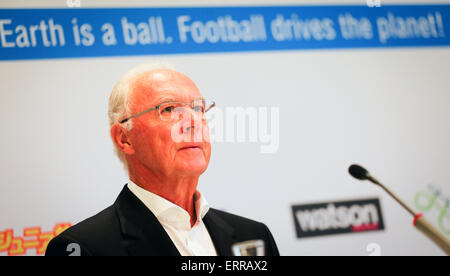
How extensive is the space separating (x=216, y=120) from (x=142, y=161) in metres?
0.43

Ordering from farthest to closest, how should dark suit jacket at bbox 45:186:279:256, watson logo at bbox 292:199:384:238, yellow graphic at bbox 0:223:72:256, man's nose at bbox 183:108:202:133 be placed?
watson logo at bbox 292:199:384:238
yellow graphic at bbox 0:223:72:256
man's nose at bbox 183:108:202:133
dark suit jacket at bbox 45:186:279:256

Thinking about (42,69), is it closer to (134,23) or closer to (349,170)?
(134,23)

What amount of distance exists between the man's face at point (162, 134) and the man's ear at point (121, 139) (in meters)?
0.03

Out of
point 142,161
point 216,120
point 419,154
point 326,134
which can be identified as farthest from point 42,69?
point 419,154

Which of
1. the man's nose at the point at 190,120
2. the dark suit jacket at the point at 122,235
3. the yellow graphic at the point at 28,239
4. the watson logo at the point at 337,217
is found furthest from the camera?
the watson logo at the point at 337,217

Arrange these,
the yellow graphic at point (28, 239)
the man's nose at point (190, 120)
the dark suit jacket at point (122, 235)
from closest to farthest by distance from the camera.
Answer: the dark suit jacket at point (122, 235), the man's nose at point (190, 120), the yellow graphic at point (28, 239)

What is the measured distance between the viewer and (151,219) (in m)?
2.11

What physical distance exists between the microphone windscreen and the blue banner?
0.62 metres

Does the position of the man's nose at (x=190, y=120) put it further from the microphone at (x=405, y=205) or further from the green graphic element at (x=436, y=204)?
the green graphic element at (x=436, y=204)

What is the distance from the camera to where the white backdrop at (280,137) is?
2.35m

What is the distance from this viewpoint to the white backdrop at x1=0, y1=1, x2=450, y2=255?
2.35 metres

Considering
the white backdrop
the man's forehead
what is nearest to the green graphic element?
the white backdrop

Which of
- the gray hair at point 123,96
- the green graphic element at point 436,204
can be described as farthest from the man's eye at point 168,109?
the green graphic element at point 436,204

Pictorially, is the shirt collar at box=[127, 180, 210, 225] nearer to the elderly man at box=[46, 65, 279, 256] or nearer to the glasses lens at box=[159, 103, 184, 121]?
the elderly man at box=[46, 65, 279, 256]
